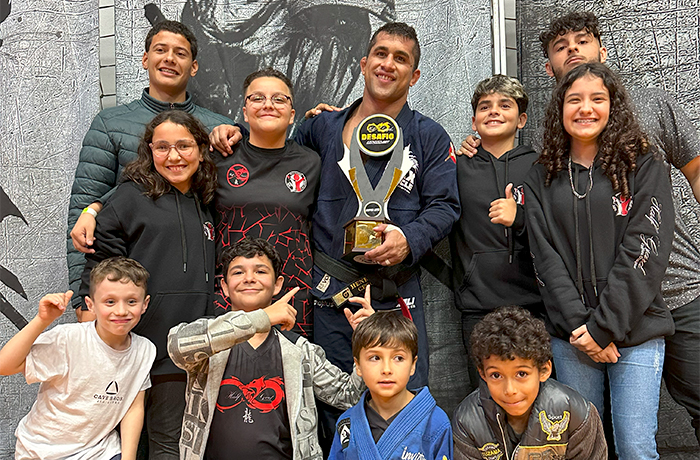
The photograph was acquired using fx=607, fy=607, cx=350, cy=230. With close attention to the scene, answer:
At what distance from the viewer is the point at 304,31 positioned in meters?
3.84

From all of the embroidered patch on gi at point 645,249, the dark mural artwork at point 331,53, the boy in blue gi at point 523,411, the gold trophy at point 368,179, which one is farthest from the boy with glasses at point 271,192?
the embroidered patch on gi at point 645,249

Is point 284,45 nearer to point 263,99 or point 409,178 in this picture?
point 263,99

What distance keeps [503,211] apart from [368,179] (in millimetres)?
651

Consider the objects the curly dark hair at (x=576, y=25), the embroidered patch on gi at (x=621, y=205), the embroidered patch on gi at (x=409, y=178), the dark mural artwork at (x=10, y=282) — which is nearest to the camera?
the embroidered patch on gi at (x=621, y=205)

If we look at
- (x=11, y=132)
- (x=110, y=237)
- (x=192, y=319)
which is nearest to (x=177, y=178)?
(x=110, y=237)

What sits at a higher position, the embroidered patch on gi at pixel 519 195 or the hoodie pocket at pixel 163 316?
the embroidered patch on gi at pixel 519 195

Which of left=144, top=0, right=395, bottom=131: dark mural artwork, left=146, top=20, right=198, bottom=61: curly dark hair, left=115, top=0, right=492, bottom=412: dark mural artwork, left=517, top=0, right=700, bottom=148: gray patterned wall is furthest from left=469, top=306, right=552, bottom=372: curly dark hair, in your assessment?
left=146, top=20, right=198, bottom=61: curly dark hair

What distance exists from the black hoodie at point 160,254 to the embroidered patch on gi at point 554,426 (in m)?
1.52

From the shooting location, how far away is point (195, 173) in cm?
292

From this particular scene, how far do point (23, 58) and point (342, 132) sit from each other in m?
2.01

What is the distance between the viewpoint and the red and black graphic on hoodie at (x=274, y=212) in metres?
2.90

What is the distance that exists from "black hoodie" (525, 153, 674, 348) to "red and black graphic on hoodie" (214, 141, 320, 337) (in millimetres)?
1082

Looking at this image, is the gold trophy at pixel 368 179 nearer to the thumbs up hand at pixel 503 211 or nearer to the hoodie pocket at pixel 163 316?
the thumbs up hand at pixel 503 211

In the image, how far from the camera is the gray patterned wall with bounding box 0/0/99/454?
3568 mm
